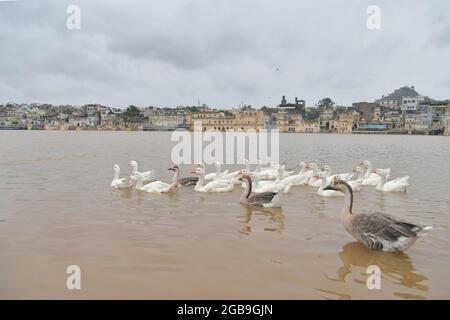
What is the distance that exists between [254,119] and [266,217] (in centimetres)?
13335

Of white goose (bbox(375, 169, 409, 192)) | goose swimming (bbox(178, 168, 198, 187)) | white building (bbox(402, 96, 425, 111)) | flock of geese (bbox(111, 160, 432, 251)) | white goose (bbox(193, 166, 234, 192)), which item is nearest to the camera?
flock of geese (bbox(111, 160, 432, 251))

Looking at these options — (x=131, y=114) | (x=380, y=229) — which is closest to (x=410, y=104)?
(x=131, y=114)

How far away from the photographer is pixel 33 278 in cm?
479

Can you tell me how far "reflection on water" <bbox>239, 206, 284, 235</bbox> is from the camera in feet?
24.2

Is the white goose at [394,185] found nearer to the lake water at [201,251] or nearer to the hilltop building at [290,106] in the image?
the lake water at [201,251]

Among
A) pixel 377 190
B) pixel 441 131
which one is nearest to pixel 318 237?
pixel 377 190

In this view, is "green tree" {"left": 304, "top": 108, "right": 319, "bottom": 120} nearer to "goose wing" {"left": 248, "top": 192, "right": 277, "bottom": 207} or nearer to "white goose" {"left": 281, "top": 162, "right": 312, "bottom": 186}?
"white goose" {"left": 281, "top": 162, "right": 312, "bottom": 186}

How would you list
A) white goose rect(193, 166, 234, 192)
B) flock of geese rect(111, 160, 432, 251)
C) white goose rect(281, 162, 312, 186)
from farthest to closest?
white goose rect(281, 162, 312, 186) < white goose rect(193, 166, 234, 192) < flock of geese rect(111, 160, 432, 251)

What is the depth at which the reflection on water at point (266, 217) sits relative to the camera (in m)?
7.37

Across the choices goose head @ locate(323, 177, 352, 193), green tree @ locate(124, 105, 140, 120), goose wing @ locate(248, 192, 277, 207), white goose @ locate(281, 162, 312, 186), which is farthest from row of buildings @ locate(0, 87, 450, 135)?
goose head @ locate(323, 177, 352, 193)

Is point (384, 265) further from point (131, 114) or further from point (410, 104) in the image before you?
point (410, 104)

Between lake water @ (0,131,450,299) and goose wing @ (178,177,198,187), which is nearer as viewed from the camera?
lake water @ (0,131,450,299)

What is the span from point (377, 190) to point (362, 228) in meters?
7.22
